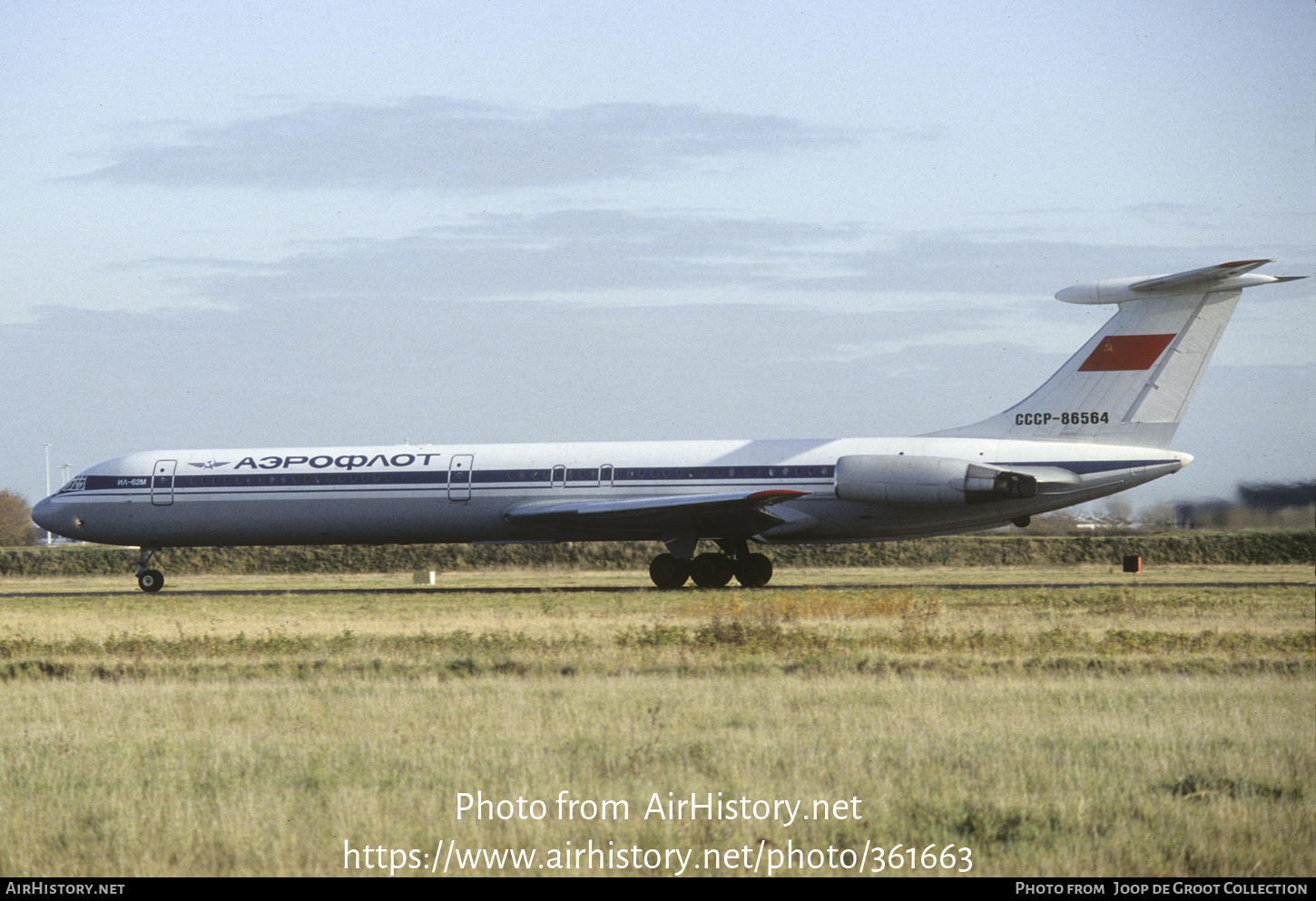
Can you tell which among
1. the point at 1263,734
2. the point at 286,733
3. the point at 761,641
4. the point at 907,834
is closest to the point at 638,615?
the point at 761,641

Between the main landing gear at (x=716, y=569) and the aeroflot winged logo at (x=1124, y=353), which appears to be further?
the main landing gear at (x=716, y=569)

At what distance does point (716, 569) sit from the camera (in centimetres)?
3097

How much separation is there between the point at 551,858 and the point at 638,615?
15633mm

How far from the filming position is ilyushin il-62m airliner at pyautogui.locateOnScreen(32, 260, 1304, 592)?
29.0m

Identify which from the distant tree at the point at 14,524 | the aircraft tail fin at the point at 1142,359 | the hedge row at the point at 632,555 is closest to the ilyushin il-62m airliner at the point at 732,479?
the aircraft tail fin at the point at 1142,359

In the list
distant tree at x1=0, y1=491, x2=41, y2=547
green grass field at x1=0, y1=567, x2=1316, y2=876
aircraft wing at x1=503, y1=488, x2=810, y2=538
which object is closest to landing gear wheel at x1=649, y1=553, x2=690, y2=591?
aircraft wing at x1=503, y1=488, x2=810, y2=538

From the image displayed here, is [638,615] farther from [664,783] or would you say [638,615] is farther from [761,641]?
[664,783]

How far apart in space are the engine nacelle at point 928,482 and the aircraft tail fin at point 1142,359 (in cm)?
218

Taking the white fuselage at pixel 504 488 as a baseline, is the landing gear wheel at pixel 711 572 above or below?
below

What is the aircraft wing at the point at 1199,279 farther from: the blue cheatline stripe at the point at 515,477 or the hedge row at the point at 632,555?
the hedge row at the point at 632,555

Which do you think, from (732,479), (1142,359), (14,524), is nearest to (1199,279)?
(1142,359)

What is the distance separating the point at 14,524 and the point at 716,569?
189ft

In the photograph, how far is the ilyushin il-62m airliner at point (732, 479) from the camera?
2903 centimetres

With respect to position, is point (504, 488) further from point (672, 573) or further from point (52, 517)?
point (52, 517)
